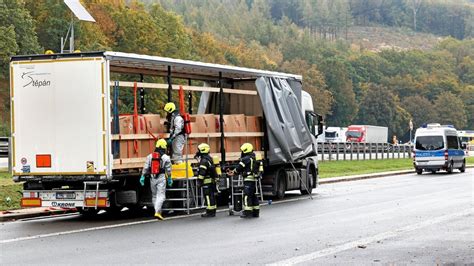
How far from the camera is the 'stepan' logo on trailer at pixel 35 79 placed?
60.7ft

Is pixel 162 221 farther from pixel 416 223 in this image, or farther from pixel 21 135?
pixel 416 223

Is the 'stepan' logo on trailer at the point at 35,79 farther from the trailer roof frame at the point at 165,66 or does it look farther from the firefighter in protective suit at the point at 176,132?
the firefighter in protective suit at the point at 176,132

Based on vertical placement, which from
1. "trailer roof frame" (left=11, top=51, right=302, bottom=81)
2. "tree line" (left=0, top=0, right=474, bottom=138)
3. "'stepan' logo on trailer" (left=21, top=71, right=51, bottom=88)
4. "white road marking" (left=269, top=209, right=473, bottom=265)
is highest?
"tree line" (left=0, top=0, right=474, bottom=138)

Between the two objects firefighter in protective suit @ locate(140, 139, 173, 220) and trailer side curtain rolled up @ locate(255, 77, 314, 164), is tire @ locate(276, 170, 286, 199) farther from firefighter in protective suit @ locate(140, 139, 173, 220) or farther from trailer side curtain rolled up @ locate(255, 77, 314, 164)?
firefighter in protective suit @ locate(140, 139, 173, 220)

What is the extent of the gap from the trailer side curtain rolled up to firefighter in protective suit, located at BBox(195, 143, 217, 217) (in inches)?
211

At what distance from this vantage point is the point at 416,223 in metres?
17.7

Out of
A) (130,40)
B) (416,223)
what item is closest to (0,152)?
(416,223)

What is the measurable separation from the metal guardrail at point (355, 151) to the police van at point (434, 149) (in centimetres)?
746

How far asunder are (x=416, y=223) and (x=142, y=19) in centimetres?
7204

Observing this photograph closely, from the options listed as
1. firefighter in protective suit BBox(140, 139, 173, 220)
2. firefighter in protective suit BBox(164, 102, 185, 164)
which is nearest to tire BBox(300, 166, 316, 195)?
firefighter in protective suit BBox(164, 102, 185, 164)

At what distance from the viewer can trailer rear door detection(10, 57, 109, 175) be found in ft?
59.3

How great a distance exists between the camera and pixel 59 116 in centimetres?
1848

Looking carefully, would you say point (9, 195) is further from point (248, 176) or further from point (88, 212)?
point (248, 176)

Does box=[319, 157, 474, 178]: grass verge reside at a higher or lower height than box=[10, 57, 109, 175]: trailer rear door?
lower
